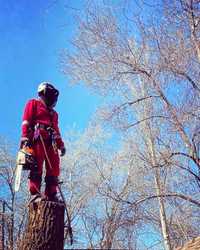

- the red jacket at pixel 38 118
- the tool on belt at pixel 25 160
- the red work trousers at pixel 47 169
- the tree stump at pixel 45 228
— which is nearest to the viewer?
the tree stump at pixel 45 228

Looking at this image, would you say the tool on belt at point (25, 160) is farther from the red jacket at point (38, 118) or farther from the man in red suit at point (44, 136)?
the red jacket at point (38, 118)

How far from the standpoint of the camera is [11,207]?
15.1m

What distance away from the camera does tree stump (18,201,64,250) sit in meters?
3.18

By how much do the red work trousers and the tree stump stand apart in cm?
71

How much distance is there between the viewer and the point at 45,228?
323cm

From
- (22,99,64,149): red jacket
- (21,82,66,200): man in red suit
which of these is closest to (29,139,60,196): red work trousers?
(21,82,66,200): man in red suit

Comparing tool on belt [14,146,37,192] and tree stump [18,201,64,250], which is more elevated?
tool on belt [14,146,37,192]

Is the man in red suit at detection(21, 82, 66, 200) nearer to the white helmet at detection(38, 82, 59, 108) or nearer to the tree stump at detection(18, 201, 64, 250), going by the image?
the white helmet at detection(38, 82, 59, 108)

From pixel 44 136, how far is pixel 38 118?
0.86ft

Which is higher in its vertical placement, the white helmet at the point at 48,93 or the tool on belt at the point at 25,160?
the white helmet at the point at 48,93

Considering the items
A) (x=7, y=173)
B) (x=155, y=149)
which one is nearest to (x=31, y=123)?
(x=155, y=149)

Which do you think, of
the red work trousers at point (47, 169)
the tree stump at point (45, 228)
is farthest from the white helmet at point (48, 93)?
the tree stump at point (45, 228)

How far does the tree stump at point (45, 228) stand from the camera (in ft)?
10.4

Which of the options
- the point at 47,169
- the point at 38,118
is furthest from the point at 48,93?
the point at 47,169
